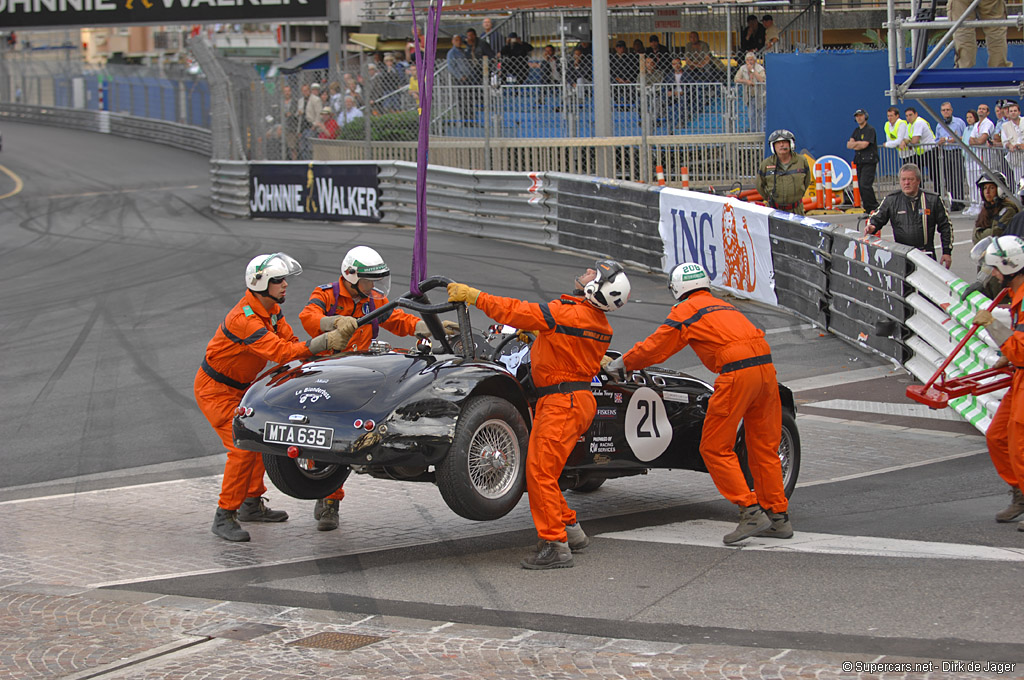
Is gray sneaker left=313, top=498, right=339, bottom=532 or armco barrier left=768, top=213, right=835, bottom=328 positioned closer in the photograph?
gray sneaker left=313, top=498, right=339, bottom=532

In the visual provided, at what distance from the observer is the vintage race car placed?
6.79 meters

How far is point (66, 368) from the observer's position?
43.2ft

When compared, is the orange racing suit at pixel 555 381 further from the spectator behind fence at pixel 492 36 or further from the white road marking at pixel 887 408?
the spectator behind fence at pixel 492 36

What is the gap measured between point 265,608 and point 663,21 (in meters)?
22.7

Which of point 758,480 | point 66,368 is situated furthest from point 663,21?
point 758,480

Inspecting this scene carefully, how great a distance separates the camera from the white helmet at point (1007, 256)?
748cm

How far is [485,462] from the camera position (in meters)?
7.04

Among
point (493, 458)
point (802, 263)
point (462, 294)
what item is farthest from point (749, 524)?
point (802, 263)

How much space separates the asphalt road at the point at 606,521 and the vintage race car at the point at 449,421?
0.45 m

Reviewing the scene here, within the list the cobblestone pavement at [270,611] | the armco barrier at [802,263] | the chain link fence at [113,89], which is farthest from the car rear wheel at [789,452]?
the chain link fence at [113,89]

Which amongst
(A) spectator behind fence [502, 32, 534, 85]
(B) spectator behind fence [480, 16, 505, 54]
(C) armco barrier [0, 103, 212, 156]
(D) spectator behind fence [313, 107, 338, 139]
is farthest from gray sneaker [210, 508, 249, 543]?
(C) armco barrier [0, 103, 212, 156]

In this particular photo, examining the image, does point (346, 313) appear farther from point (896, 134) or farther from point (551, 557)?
point (896, 134)

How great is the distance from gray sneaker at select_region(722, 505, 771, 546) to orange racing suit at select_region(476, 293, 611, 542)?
0.96 meters

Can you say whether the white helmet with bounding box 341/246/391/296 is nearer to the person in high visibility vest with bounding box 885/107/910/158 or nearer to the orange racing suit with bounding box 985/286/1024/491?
the orange racing suit with bounding box 985/286/1024/491
